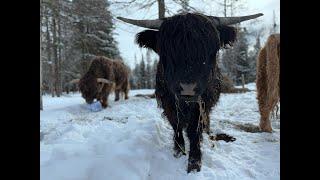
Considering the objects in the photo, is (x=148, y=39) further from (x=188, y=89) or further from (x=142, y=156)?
(x=142, y=156)

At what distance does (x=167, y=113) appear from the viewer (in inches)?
185

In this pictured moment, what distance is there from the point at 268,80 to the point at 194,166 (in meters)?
2.73

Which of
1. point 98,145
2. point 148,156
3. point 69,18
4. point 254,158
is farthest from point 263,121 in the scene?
point 69,18

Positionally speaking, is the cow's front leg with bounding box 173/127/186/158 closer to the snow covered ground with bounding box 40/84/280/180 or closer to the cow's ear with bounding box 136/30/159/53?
the snow covered ground with bounding box 40/84/280/180

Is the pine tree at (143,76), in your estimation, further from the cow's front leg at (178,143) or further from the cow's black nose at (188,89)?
the cow's black nose at (188,89)

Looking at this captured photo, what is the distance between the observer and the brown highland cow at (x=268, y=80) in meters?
5.77

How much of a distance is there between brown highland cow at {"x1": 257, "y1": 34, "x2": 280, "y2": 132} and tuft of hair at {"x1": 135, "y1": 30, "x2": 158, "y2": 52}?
2358 millimetres

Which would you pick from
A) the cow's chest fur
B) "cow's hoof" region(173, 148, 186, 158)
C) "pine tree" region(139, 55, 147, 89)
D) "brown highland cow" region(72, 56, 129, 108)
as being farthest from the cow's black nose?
"pine tree" region(139, 55, 147, 89)

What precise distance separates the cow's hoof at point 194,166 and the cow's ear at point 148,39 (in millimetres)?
1656

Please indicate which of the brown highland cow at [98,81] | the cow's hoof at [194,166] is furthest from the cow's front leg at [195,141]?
the brown highland cow at [98,81]

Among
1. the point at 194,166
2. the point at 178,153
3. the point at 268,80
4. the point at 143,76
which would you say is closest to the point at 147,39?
the point at 178,153

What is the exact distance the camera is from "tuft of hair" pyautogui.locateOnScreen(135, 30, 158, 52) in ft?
15.1

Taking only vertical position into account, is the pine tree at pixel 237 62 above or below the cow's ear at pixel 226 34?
above
